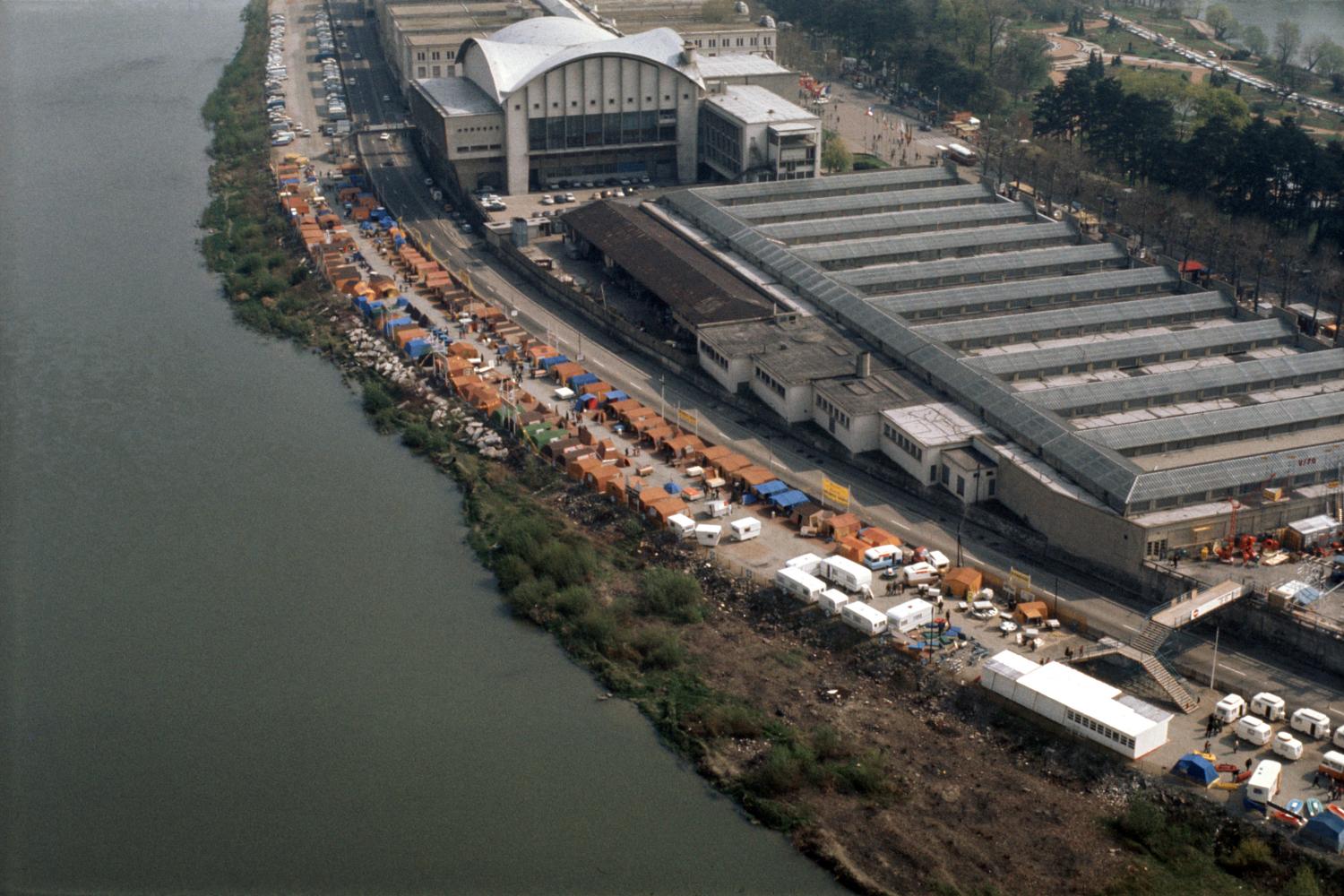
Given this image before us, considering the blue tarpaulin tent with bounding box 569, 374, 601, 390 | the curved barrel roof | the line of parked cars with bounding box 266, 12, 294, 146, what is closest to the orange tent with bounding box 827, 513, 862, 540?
the blue tarpaulin tent with bounding box 569, 374, 601, 390

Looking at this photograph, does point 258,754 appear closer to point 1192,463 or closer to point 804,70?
point 1192,463

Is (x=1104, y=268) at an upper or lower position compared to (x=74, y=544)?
upper

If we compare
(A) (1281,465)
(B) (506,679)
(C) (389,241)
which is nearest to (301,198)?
(C) (389,241)

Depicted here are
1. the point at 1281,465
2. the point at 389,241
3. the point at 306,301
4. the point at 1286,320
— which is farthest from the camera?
the point at 389,241

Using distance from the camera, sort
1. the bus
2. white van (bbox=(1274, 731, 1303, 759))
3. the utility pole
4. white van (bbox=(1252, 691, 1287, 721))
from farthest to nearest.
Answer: the bus, the utility pole, white van (bbox=(1252, 691, 1287, 721)), white van (bbox=(1274, 731, 1303, 759))

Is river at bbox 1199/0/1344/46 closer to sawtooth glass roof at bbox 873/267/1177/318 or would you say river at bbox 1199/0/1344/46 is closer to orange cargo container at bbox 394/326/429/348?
sawtooth glass roof at bbox 873/267/1177/318

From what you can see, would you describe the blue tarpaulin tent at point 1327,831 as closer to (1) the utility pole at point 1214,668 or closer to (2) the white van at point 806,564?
(1) the utility pole at point 1214,668

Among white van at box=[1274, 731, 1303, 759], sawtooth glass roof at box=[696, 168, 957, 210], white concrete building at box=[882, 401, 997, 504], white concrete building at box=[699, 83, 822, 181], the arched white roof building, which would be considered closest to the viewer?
white van at box=[1274, 731, 1303, 759]

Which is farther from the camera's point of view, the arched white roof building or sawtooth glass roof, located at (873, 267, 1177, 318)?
the arched white roof building
